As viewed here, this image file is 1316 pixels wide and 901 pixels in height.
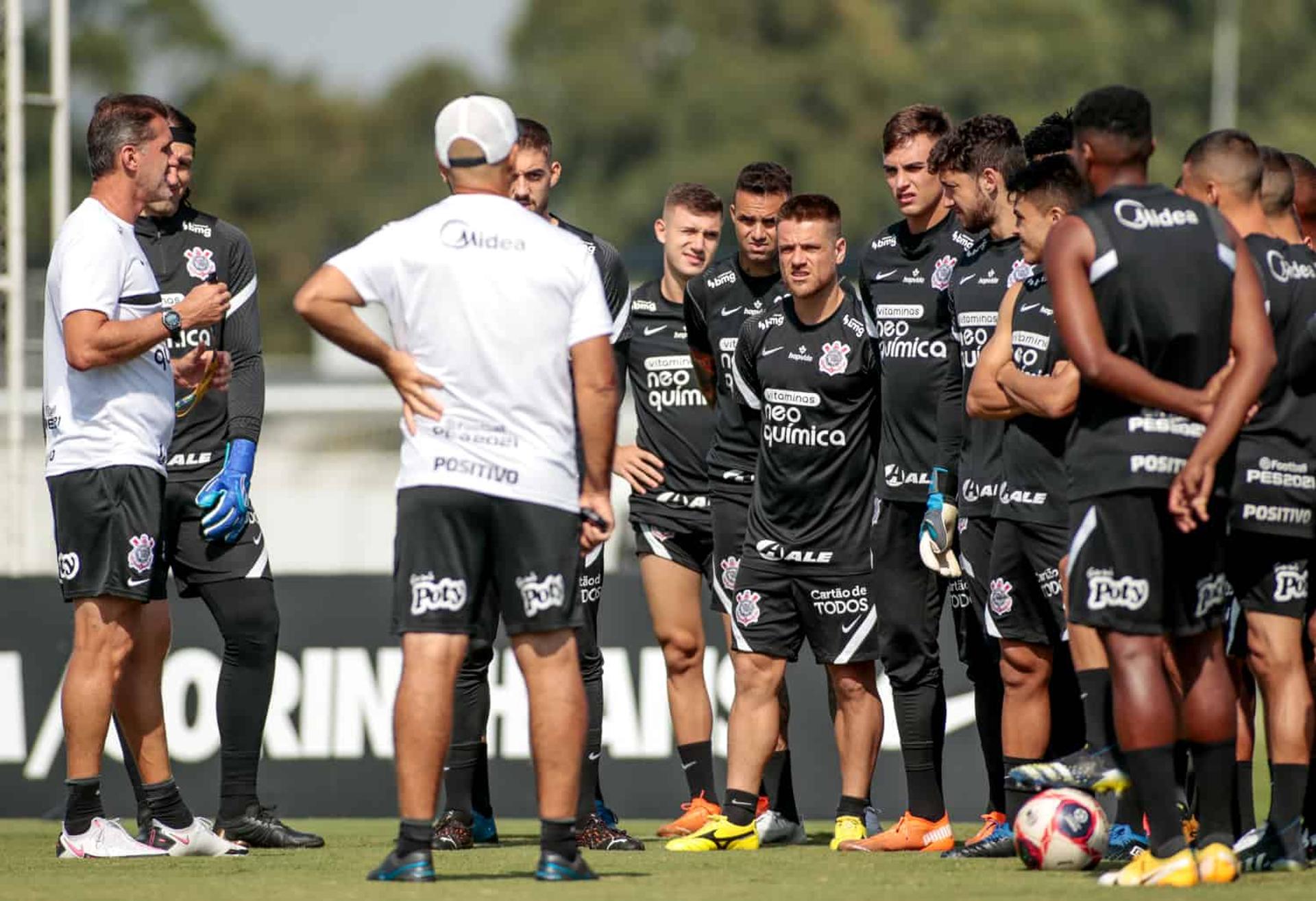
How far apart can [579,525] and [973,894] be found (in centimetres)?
161

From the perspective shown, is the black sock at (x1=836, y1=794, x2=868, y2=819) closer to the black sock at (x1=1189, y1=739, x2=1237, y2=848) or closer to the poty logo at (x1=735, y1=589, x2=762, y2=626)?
the poty logo at (x1=735, y1=589, x2=762, y2=626)

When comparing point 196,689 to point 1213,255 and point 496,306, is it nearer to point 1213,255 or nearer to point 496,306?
point 496,306

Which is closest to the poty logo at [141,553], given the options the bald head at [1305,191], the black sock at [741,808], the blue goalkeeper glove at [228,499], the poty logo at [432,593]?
the blue goalkeeper glove at [228,499]

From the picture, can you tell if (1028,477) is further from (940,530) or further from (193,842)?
(193,842)

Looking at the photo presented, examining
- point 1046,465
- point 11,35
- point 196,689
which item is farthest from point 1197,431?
point 11,35

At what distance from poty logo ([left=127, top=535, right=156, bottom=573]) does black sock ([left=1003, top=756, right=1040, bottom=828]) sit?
3.17 m

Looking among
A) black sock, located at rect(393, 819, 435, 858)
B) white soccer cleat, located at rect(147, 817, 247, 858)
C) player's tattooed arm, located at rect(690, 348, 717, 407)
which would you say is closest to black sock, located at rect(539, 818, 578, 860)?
black sock, located at rect(393, 819, 435, 858)

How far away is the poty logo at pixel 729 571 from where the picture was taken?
850cm

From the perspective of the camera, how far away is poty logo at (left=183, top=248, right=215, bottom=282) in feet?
27.1

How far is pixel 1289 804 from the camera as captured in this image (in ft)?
21.6

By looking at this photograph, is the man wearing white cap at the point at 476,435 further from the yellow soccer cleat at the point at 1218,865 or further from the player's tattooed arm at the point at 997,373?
the yellow soccer cleat at the point at 1218,865

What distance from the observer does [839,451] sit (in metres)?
8.02

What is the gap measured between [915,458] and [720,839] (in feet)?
5.49

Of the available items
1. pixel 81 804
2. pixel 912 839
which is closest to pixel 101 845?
pixel 81 804
